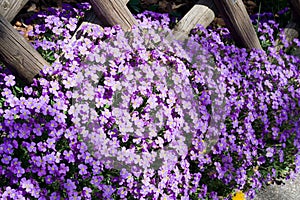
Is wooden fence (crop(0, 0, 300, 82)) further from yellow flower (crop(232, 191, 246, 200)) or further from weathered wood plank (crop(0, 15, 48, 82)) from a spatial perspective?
yellow flower (crop(232, 191, 246, 200))

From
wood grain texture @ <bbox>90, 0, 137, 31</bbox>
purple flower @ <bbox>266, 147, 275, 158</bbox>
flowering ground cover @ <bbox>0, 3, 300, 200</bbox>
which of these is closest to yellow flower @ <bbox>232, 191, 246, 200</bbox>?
flowering ground cover @ <bbox>0, 3, 300, 200</bbox>

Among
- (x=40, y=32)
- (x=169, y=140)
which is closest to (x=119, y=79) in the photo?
(x=169, y=140)

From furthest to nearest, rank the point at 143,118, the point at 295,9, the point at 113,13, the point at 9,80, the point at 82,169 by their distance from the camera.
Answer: the point at 295,9 < the point at 113,13 < the point at 143,118 < the point at 9,80 < the point at 82,169

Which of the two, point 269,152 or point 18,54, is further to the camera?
point 269,152

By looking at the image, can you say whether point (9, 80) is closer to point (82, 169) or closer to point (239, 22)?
point (82, 169)

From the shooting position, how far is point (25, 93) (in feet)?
8.46

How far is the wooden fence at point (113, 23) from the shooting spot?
2.48m

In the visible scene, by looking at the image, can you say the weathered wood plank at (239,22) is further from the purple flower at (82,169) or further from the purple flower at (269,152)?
the purple flower at (82,169)

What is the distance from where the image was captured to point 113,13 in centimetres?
291

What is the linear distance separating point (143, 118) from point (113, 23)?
0.67 meters

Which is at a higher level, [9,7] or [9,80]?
[9,7]

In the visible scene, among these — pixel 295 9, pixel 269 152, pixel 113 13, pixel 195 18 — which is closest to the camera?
pixel 113 13

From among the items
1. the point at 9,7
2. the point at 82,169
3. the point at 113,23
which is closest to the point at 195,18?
the point at 113,23

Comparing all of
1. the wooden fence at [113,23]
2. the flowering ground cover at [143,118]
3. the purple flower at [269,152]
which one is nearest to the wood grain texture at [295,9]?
the wooden fence at [113,23]
